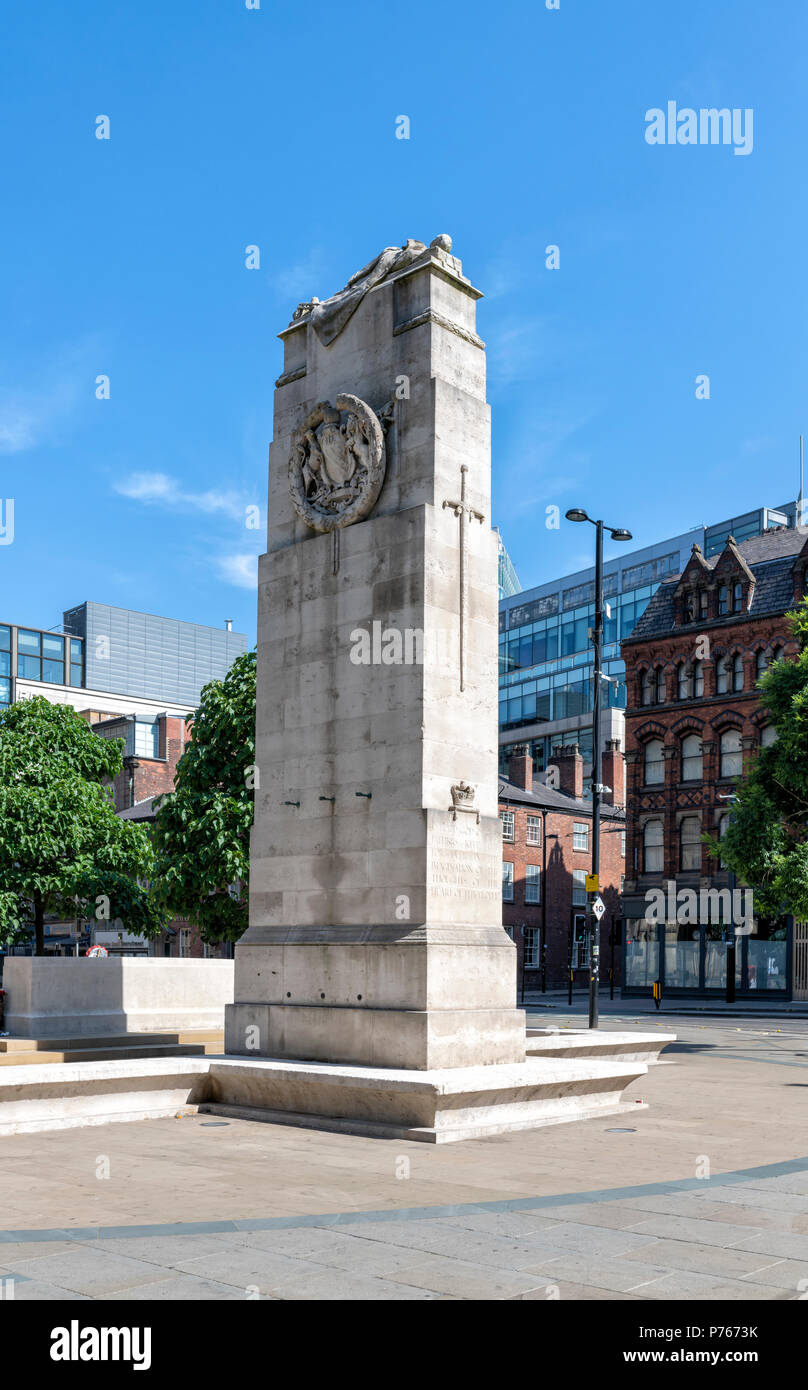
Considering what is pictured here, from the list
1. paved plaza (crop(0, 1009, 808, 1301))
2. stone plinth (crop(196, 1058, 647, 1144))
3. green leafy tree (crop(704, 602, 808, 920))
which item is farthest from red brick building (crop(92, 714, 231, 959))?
paved plaza (crop(0, 1009, 808, 1301))

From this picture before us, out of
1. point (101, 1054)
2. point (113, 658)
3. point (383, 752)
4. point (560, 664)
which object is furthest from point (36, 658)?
point (383, 752)

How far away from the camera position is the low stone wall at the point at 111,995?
79.5 feet

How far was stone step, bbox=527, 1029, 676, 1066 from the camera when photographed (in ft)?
63.9

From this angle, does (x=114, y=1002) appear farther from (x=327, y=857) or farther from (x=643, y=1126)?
(x=643, y=1126)

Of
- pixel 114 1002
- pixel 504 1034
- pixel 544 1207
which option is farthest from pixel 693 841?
pixel 544 1207

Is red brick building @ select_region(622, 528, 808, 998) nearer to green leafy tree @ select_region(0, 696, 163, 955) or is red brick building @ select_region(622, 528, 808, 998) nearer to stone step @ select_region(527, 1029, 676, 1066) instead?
green leafy tree @ select_region(0, 696, 163, 955)

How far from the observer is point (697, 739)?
63.0 meters

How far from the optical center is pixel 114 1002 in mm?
25703

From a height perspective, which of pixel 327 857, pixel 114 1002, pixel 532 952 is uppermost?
pixel 327 857

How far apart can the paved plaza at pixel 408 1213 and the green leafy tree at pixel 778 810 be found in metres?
14.8

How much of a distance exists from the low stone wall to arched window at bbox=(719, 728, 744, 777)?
3876cm

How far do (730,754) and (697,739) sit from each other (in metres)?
2.20

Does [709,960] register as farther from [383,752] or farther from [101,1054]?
[383,752]
